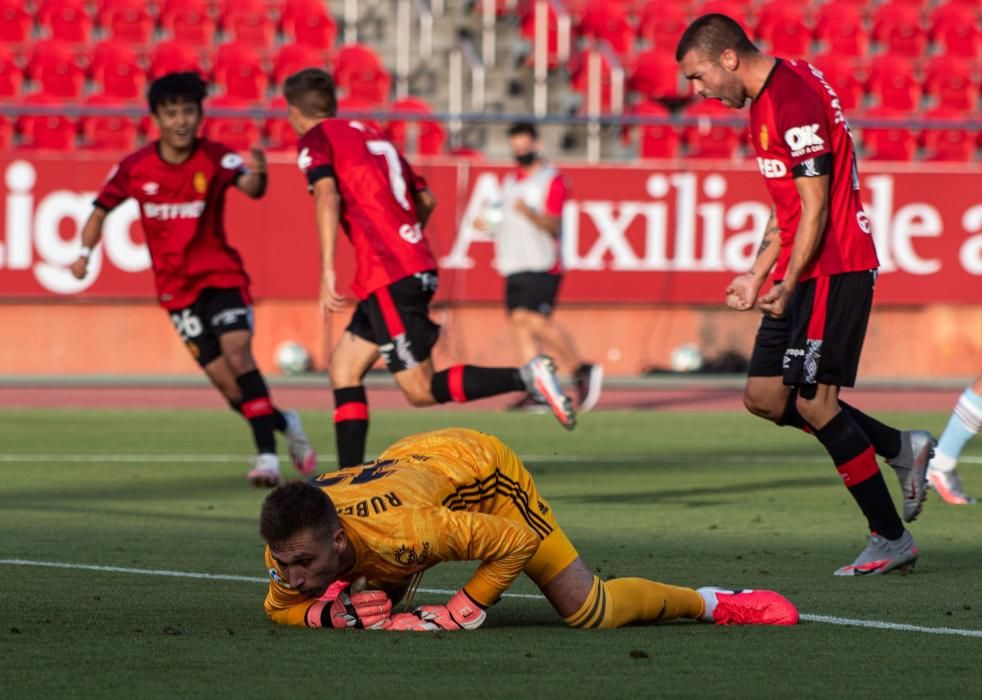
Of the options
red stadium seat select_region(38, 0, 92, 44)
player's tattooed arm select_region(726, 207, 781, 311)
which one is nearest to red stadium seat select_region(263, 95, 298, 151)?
red stadium seat select_region(38, 0, 92, 44)

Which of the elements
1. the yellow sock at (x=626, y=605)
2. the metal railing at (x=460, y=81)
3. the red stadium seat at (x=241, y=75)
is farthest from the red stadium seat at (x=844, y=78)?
the yellow sock at (x=626, y=605)

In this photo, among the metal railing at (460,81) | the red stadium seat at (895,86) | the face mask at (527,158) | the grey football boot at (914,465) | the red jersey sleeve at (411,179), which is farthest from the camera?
the red stadium seat at (895,86)

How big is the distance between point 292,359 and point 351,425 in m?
9.60

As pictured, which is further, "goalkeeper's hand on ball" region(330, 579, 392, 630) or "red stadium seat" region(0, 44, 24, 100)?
"red stadium seat" region(0, 44, 24, 100)

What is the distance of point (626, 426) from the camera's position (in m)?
14.9

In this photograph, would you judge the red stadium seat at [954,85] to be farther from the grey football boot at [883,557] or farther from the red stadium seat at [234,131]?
the grey football boot at [883,557]

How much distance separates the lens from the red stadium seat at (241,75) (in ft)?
70.1

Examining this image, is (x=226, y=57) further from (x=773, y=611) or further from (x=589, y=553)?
(x=773, y=611)

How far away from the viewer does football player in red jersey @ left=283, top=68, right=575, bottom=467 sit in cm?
920

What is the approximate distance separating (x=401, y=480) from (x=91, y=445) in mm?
8096

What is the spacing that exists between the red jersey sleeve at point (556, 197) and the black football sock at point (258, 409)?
5.34 meters

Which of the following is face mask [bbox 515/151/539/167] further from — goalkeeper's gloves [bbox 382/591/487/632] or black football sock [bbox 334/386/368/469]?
goalkeeper's gloves [bbox 382/591/487/632]

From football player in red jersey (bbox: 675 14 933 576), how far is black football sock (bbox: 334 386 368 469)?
2.74m

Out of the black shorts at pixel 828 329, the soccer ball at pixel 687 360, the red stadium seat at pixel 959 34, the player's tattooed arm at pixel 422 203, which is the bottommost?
the soccer ball at pixel 687 360
